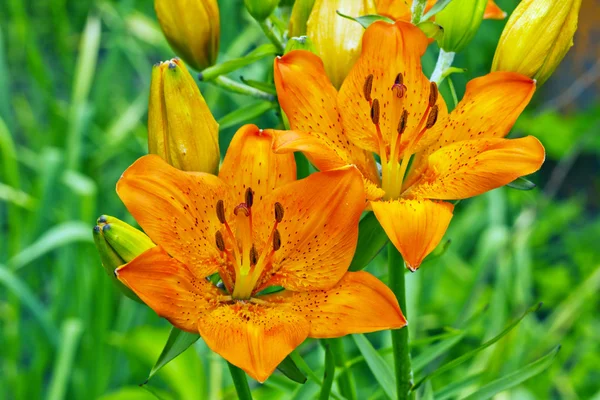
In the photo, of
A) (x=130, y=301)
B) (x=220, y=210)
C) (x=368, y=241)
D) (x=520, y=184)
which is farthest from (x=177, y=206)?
(x=130, y=301)

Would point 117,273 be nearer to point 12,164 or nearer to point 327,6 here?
point 327,6

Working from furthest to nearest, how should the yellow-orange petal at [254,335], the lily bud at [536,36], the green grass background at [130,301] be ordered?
the green grass background at [130,301], the lily bud at [536,36], the yellow-orange petal at [254,335]

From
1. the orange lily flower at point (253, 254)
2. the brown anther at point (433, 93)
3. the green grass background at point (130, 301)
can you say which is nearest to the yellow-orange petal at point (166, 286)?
the orange lily flower at point (253, 254)

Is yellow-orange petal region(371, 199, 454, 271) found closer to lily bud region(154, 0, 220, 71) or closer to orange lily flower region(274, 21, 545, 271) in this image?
orange lily flower region(274, 21, 545, 271)

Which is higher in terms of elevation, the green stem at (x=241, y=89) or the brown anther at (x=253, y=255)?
the green stem at (x=241, y=89)

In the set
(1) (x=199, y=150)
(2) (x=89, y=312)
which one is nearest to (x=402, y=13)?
(1) (x=199, y=150)

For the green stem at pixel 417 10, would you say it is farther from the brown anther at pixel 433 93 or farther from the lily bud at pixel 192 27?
the lily bud at pixel 192 27
